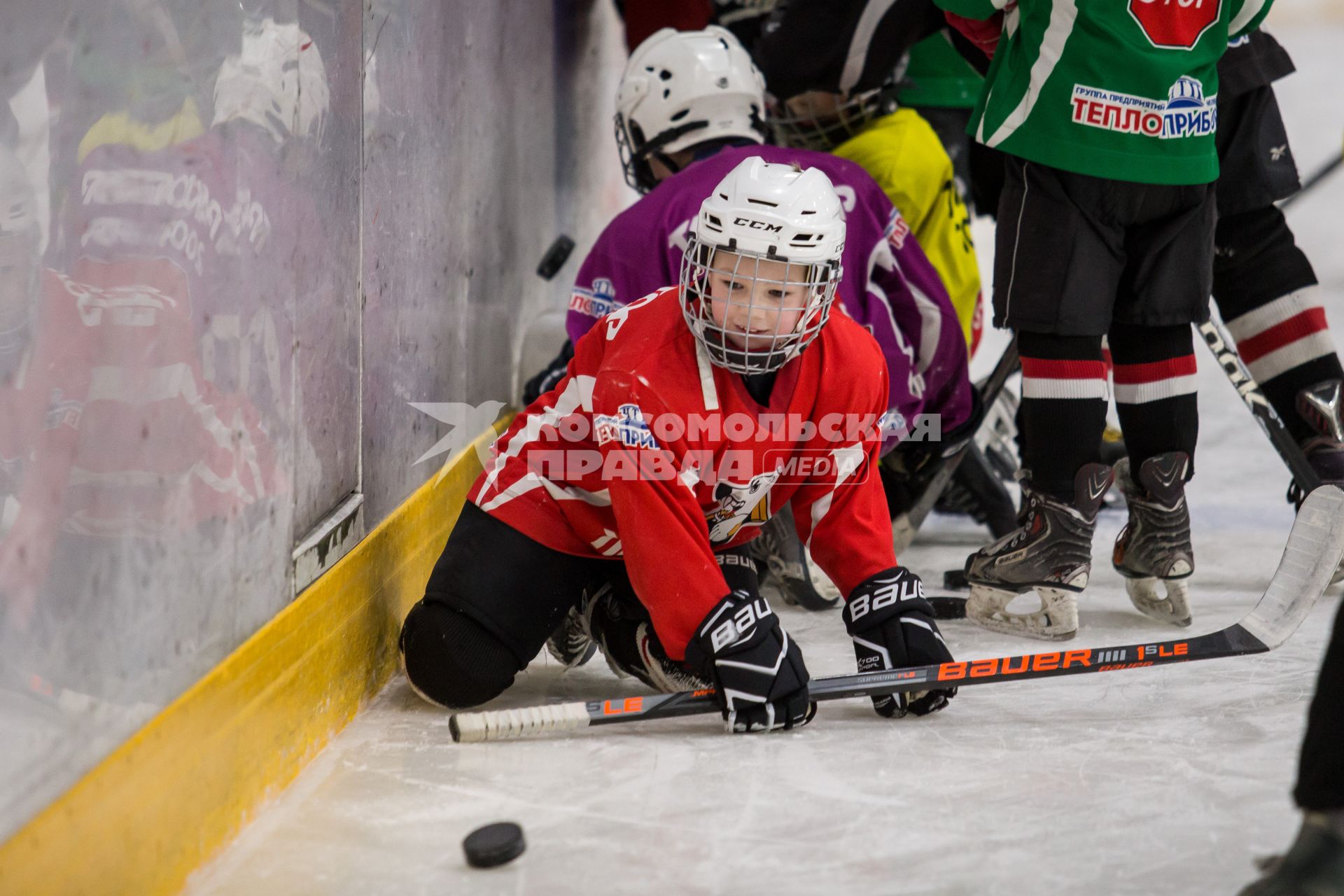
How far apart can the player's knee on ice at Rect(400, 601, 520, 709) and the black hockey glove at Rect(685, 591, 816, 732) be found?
11.9 inches

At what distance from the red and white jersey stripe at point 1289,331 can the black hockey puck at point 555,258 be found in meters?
1.43

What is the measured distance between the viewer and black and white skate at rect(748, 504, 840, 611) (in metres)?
2.34

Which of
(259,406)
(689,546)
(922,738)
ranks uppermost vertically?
(259,406)

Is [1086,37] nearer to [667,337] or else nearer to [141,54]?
[667,337]

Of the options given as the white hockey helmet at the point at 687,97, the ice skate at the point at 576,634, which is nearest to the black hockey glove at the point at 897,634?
the ice skate at the point at 576,634

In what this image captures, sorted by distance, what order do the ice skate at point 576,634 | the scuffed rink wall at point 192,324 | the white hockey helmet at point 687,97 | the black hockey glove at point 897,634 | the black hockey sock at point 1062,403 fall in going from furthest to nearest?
the white hockey helmet at point 687,97 < the black hockey sock at point 1062,403 < the ice skate at point 576,634 < the black hockey glove at point 897,634 < the scuffed rink wall at point 192,324

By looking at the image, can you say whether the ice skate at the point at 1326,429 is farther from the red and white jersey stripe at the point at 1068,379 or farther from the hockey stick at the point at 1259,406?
the red and white jersey stripe at the point at 1068,379

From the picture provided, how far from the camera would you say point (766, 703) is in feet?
5.49

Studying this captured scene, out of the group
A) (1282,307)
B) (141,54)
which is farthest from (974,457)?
(141,54)

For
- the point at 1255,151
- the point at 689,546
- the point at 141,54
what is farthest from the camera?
the point at 1255,151

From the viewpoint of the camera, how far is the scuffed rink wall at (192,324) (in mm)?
1088

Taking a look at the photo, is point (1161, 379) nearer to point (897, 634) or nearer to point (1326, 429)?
point (1326, 429)

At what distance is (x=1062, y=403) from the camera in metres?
2.14

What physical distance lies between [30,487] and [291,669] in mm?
569
